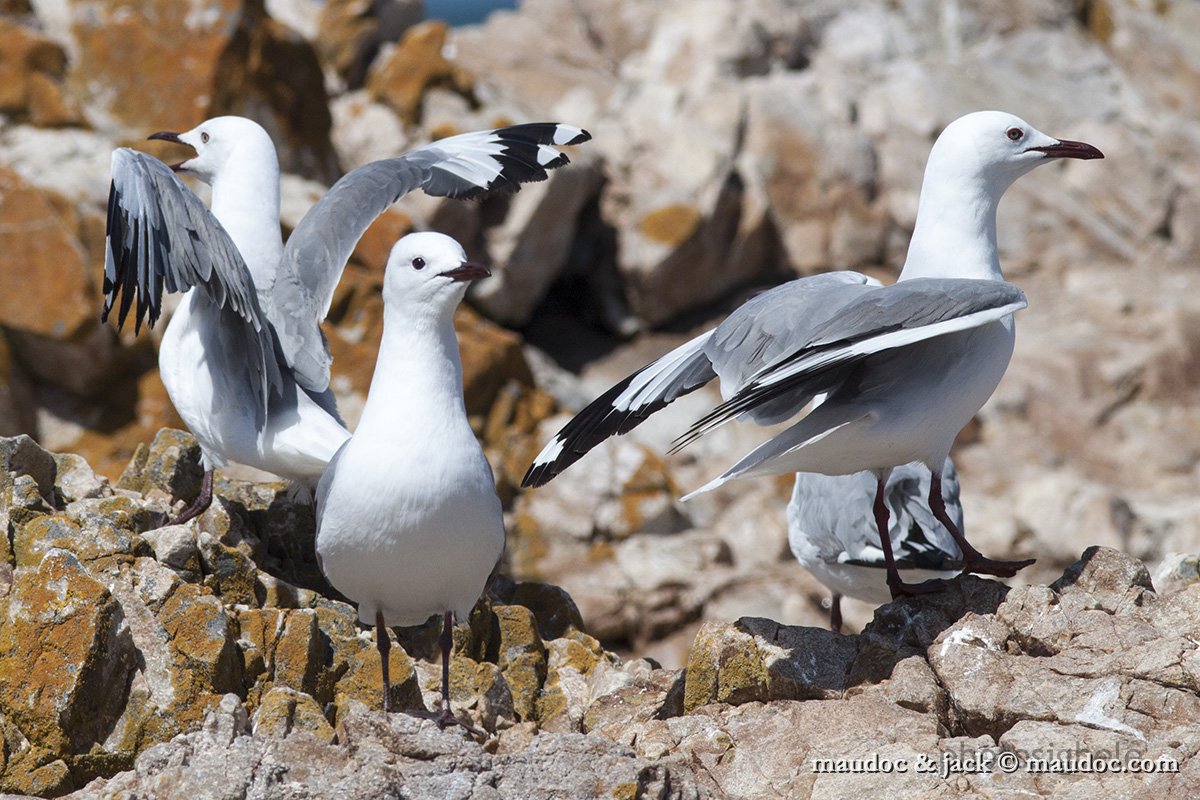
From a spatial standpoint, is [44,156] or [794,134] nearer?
[44,156]

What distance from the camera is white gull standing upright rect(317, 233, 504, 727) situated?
4500mm

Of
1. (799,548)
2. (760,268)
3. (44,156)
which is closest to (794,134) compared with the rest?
(760,268)

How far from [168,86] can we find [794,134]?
6467 millimetres

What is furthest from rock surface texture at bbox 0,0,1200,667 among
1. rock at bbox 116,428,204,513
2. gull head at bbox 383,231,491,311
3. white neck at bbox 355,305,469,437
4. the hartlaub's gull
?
gull head at bbox 383,231,491,311

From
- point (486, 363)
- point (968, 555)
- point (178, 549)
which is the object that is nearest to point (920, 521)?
point (968, 555)

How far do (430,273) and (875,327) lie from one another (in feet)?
4.59

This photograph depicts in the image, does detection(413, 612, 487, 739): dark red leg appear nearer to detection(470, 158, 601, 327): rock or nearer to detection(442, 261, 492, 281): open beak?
detection(442, 261, 492, 281): open beak

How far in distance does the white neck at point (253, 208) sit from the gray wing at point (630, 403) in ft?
5.82

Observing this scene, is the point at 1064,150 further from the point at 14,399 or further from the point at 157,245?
the point at 14,399

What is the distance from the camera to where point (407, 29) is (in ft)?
51.6

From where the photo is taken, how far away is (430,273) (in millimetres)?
4602

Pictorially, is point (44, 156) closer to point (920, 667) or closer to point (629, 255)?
point (629, 255)

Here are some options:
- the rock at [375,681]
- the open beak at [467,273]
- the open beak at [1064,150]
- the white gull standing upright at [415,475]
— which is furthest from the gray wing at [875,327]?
the rock at [375,681]

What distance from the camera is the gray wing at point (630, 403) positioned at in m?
4.82
